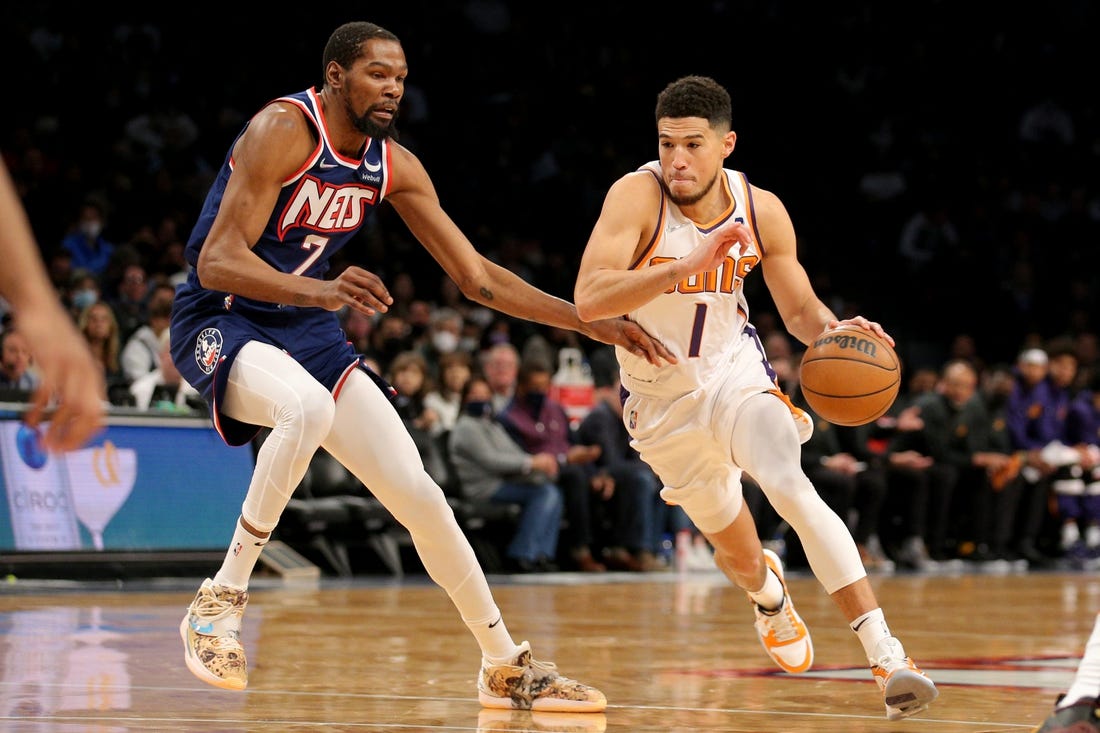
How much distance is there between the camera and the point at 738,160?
65.2 feet

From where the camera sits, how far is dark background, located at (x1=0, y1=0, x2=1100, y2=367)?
15.0 metres

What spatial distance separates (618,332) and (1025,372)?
35.1 feet

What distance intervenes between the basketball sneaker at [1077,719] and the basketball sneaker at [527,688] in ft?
5.94

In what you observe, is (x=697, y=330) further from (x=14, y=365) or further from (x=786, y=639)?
(x=14, y=365)

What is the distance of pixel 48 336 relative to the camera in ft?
6.71

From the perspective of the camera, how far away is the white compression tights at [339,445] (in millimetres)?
4883

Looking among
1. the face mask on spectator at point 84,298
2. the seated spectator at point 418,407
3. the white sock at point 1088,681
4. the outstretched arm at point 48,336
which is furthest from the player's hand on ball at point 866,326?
the face mask on spectator at point 84,298

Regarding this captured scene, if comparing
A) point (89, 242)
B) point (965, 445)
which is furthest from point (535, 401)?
point (965, 445)

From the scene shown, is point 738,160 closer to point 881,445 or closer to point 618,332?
point 881,445

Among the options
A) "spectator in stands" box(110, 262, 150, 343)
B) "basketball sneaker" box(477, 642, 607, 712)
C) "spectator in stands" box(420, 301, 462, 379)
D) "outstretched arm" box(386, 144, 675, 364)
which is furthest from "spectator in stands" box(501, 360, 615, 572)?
"basketball sneaker" box(477, 642, 607, 712)

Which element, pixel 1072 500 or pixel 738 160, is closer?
pixel 1072 500

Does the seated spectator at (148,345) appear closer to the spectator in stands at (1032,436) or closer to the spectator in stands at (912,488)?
the spectator in stands at (912,488)

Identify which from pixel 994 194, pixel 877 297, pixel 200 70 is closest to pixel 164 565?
pixel 200 70

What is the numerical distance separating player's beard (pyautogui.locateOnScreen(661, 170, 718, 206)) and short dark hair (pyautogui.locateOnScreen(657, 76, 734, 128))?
0.23 metres
